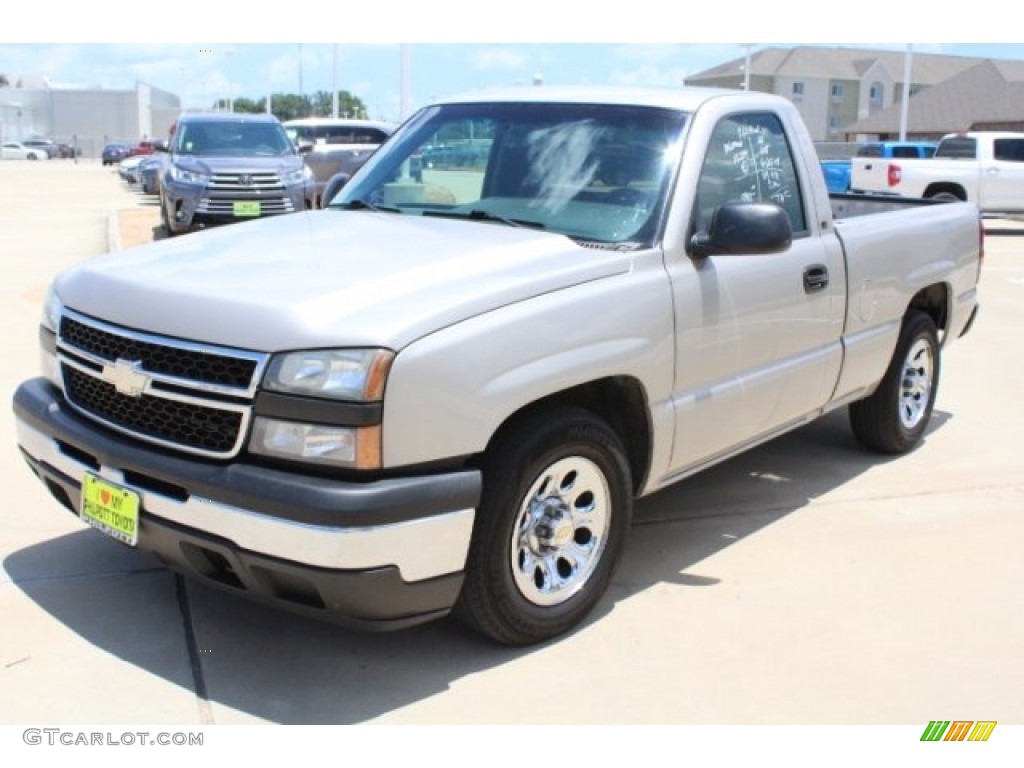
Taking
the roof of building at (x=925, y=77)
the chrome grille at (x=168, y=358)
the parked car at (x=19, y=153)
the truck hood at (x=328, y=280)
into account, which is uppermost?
the roof of building at (x=925, y=77)

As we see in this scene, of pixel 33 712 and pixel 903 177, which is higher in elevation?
pixel 903 177

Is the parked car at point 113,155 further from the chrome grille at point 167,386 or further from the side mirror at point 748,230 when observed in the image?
the side mirror at point 748,230

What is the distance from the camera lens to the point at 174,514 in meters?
3.25

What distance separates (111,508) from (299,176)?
1124 centimetres

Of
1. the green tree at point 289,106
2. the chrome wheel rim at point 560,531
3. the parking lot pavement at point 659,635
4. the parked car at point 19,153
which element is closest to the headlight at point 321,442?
the chrome wheel rim at point 560,531

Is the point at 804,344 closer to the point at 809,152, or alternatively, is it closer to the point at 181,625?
the point at 809,152

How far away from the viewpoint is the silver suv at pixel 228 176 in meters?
13.6

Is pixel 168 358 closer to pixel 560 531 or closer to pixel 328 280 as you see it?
pixel 328 280

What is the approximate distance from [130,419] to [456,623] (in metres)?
1.32

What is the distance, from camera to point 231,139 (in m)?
→ 14.8

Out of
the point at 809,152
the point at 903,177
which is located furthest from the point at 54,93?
the point at 809,152

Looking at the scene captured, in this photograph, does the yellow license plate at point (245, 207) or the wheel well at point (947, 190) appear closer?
the yellow license plate at point (245, 207)

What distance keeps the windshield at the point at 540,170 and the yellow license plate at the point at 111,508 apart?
5.58 ft

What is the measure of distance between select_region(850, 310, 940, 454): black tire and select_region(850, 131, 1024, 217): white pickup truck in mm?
14819
